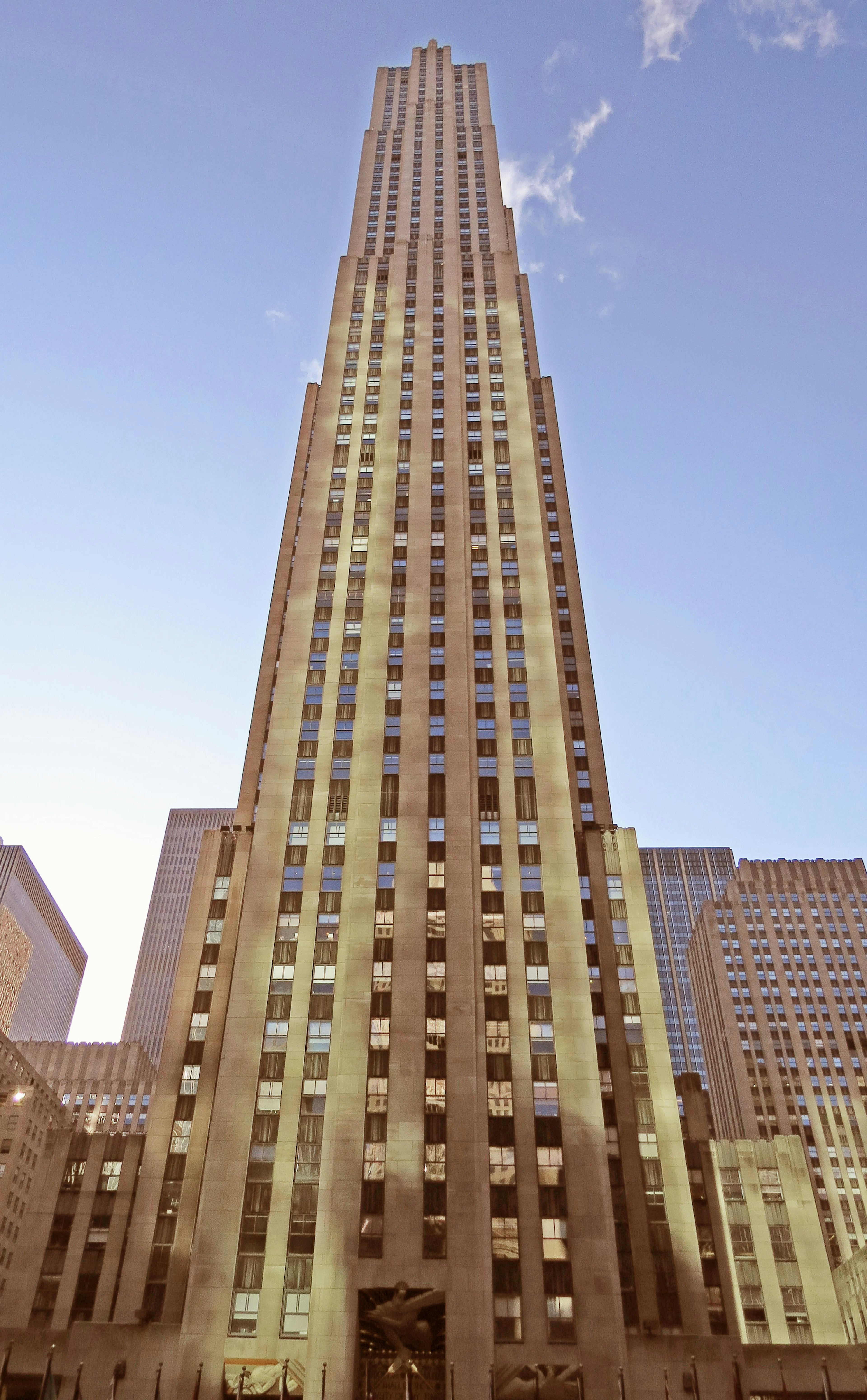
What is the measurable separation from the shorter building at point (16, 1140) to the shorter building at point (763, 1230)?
8693 centimetres

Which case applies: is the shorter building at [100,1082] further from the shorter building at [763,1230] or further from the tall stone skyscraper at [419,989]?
the shorter building at [763,1230]

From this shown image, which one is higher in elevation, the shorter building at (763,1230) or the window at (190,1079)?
the window at (190,1079)

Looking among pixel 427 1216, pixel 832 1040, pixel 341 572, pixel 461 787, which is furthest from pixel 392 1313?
pixel 832 1040

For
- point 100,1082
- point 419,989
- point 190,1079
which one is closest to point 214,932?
point 190,1079

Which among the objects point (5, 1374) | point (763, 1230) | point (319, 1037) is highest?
point (319, 1037)

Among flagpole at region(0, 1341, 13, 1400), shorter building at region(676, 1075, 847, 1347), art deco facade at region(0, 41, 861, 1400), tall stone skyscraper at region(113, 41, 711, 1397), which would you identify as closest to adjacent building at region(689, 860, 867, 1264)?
shorter building at region(676, 1075, 847, 1347)

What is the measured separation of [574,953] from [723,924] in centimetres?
10166

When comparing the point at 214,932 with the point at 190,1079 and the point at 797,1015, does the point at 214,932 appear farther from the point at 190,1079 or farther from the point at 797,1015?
the point at 797,1015

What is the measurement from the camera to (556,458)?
137m

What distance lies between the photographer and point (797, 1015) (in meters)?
162

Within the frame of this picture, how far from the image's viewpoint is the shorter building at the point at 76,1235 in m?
84.8

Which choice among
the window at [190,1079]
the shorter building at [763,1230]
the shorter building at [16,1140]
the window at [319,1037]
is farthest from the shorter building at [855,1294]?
the shorter building at [16,1140]

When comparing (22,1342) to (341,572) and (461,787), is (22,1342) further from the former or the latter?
(341,572)

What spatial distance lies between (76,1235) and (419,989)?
1530 inches
